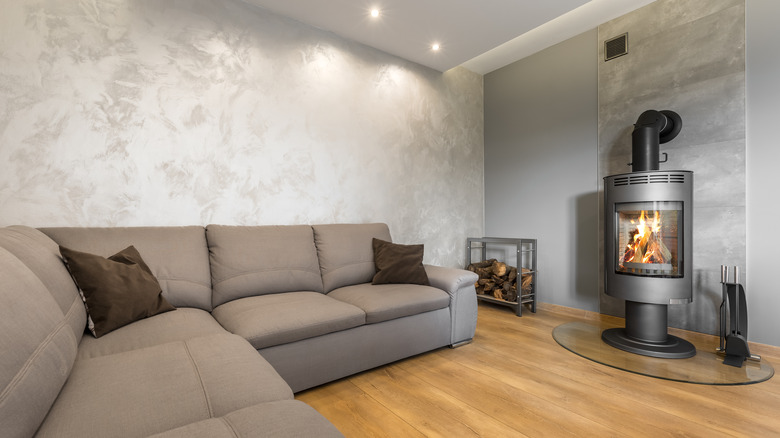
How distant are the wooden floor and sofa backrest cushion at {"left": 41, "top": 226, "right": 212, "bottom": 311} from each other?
0.91 m

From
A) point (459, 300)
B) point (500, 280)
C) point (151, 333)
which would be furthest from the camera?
point (500, 280)

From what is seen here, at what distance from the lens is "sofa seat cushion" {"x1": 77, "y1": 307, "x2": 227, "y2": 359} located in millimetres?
1429

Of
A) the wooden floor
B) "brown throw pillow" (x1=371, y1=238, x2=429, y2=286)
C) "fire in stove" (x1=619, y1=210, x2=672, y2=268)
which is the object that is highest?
"fire in stove" (x1=619, y1=210, x2=672, y2=268)

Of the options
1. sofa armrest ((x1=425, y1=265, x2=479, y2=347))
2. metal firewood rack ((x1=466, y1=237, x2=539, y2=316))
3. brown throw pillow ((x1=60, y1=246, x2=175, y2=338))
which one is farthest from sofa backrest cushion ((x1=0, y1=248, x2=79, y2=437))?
metal firewood rack ((x1=466, y1=237, x2=539, y2=316))

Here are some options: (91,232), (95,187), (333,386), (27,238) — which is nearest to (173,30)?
(95,187)

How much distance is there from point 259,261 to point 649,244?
9.07 feet

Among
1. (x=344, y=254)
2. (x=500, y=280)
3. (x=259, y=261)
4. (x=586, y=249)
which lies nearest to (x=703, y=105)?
(x=586, y=249)

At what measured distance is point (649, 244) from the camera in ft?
8.59

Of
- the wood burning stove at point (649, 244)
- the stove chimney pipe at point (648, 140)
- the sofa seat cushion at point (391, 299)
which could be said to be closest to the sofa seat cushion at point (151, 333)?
the sofa seat cushion at point (391, 299)

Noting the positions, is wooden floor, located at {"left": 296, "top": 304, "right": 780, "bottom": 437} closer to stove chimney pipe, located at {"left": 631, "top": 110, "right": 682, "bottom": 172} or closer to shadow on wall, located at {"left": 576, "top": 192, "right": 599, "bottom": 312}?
shadow on wall, located at {"left": 576, "top": 192, "right": 599, "bottom": 312}

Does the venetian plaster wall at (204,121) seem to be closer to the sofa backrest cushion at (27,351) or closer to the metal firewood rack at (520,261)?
→ the metal firewood rack at (520,261)

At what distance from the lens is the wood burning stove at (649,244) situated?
2484 millimetres

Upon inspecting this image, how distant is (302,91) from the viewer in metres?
3.01

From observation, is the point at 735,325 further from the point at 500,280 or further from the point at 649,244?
the point at 500,280
